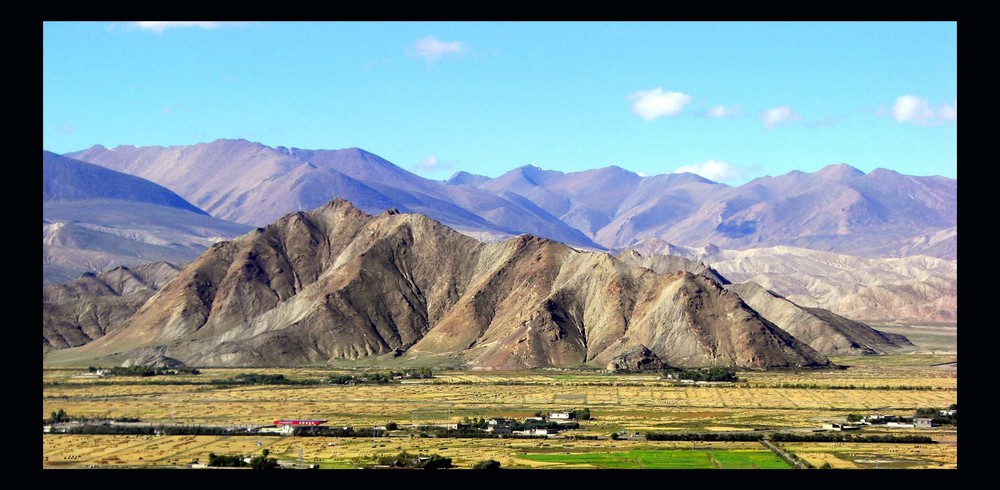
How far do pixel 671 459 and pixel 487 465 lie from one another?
13.7 m

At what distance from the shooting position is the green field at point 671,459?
7838cm

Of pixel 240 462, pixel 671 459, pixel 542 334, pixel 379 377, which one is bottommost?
pixel 671 459

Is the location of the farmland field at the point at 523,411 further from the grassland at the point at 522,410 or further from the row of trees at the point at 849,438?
the row of trees at the point at 849,438

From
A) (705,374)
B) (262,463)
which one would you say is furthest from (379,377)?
(262,463)

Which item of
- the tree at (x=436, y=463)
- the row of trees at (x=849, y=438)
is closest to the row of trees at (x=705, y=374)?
the row of trees at (x=849, y=438)

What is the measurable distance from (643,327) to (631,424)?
78.4 m

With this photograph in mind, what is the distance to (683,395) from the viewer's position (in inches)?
5394

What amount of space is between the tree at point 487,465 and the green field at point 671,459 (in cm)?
427

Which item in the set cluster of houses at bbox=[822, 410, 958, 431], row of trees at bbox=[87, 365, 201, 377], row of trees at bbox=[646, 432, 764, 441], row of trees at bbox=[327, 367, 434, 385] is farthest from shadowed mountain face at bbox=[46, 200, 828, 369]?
row of trees at bbox=[646, 432, 764, 441]

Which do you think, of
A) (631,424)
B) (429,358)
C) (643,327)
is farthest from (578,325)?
(631,424)

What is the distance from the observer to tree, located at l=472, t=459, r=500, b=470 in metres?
74.8

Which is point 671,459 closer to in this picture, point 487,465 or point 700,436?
point 487,465

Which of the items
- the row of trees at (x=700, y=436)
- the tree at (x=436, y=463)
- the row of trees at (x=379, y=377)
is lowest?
the row of trees at (x=700, y=436)

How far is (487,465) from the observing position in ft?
247
